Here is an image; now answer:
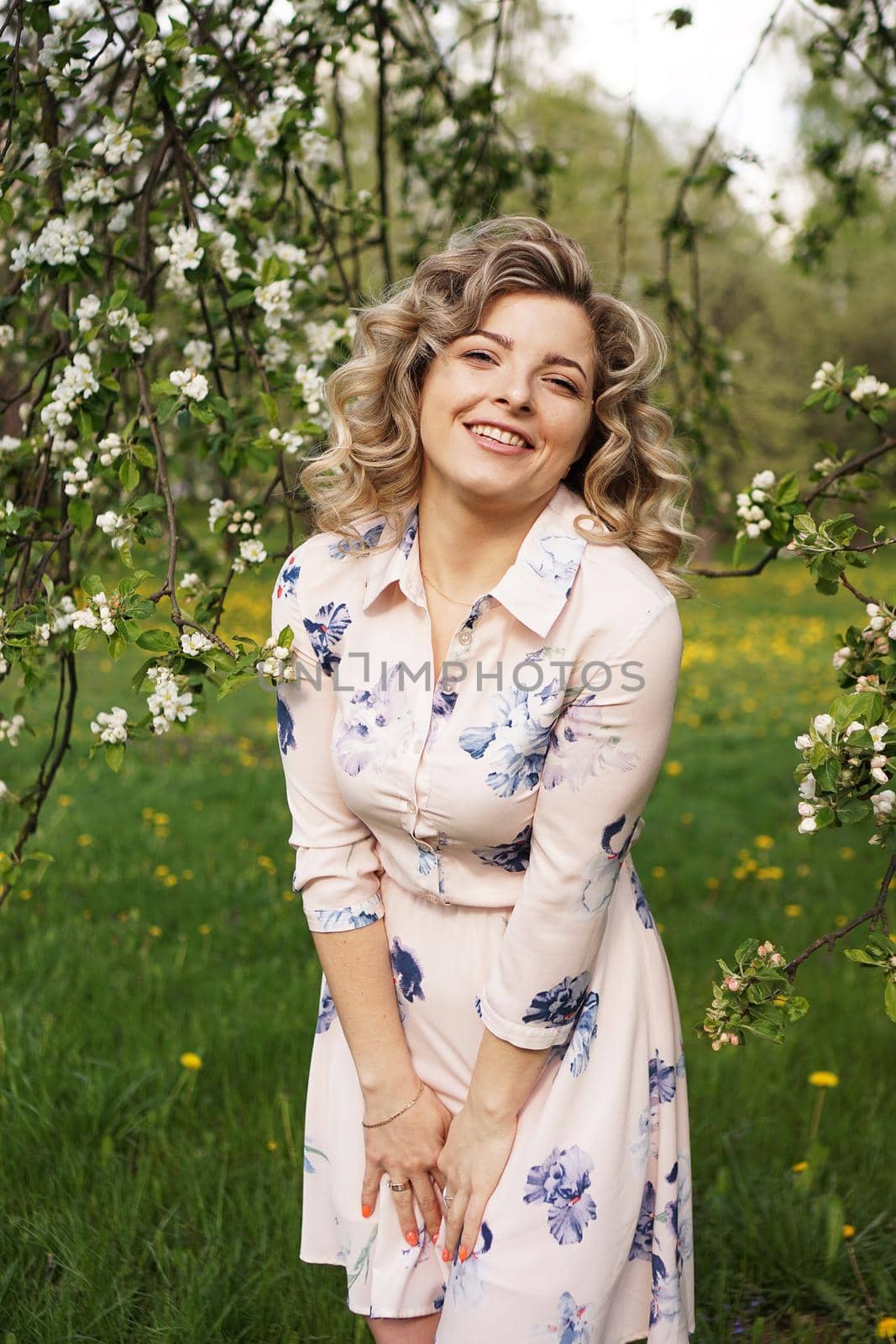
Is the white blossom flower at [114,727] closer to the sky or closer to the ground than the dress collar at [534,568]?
closer to the ground

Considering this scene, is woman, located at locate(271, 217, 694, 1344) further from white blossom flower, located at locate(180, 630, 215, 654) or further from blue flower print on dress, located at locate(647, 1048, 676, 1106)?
white blossom flower, located at locate(180, 630, 215, 654)

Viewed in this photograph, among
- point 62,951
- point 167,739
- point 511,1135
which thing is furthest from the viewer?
point 167,739

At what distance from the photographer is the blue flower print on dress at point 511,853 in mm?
1681

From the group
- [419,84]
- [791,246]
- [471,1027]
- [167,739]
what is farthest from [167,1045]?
[167,739]

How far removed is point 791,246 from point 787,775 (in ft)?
9.70

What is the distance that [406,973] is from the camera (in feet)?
5.88

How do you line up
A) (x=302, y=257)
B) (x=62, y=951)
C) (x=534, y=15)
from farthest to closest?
(x=534, y=15) → (x=62, y=951) → (x=302, y=257)

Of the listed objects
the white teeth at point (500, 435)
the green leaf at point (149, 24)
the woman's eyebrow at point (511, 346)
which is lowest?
the white teeth at point (500, 435)

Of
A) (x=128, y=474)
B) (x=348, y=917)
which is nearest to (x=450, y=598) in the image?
(x=348, y=917)

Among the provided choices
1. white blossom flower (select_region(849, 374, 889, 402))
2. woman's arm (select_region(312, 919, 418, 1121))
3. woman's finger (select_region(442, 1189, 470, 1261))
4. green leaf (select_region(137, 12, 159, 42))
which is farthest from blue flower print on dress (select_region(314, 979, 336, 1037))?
green leaf (select_region(137, 12, 159, 42))

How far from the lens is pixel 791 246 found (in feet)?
13.6

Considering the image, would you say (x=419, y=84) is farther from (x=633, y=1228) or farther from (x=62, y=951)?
(x=633, y=1228)

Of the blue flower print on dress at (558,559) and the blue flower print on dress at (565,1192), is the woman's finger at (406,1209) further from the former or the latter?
the blue flower print on dress at (558,559)

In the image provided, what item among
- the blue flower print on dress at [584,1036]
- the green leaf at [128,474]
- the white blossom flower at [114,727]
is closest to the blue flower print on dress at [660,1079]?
the blue flower print on dress at [584,1036]
